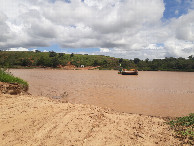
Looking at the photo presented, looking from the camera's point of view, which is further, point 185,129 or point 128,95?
point 128,95

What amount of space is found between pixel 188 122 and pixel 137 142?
83.9 inches

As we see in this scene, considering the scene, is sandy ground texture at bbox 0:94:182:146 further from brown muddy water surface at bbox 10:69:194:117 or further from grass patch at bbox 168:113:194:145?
brown muddy water surface at bbox 10:69:194:117

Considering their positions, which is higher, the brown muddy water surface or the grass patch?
the grass patch

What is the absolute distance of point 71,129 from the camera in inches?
162

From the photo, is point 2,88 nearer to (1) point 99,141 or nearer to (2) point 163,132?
A: (1) point 99,141

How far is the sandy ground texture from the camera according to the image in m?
3.70

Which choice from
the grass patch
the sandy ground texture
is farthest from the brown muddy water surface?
the sandy ground texture

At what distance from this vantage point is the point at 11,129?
412 centimetres

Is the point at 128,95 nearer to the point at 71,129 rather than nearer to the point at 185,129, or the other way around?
the point at 185,129

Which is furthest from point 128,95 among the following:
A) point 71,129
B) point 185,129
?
point 71,129

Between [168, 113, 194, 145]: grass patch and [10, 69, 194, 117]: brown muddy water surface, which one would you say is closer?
[168, 113, 194, 145]: grass patch

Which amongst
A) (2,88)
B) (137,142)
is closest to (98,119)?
(137,142)

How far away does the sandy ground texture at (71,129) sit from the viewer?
3.70 metres

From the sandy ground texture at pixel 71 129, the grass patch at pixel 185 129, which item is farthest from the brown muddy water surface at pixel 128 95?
the sandy ground texture at pixel 71 129
